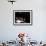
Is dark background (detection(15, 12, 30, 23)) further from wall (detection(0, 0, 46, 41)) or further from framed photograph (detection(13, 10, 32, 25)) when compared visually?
wall (detection(0, 0, 46, 41))

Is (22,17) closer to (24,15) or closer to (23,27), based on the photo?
(24,15)

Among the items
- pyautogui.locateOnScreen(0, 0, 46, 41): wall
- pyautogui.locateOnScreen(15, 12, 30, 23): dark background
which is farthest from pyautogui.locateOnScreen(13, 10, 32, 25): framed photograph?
pyautogui.locateOnScreen(0, 0, 46, 41): wall

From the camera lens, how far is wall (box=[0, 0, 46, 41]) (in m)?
5.12

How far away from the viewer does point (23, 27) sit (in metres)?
5.16

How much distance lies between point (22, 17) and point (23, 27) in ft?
1.31

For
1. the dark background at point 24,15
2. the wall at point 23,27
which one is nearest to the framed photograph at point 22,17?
the dark background at point 24,15

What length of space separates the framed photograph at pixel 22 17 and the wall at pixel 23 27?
0.12 metres

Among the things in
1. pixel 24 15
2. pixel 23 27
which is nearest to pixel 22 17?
pixel 24 15

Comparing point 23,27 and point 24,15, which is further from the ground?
point 24,15

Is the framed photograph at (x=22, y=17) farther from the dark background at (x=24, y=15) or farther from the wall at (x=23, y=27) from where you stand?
the wall at (x=23, y=27)

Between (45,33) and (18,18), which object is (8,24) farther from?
(45,33)

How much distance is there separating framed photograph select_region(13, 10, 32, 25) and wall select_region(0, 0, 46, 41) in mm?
121

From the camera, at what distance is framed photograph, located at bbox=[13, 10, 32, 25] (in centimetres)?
513

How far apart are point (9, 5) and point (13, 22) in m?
0.70
